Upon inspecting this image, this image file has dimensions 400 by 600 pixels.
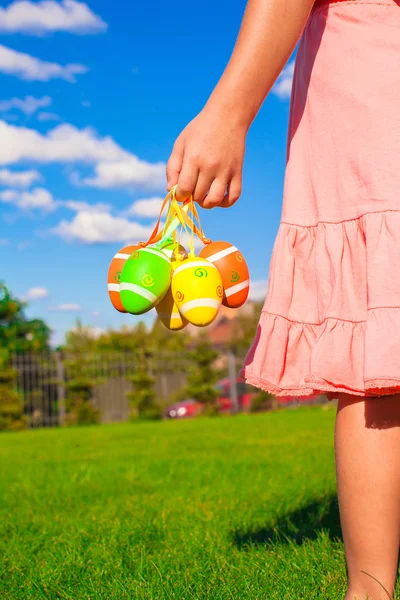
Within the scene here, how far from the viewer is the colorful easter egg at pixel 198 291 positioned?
144 centimetres

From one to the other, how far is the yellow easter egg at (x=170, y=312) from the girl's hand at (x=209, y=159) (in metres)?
0.24

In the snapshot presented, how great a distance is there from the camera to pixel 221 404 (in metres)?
17.8

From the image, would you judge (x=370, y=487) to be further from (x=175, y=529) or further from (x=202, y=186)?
(x=175, y=529)

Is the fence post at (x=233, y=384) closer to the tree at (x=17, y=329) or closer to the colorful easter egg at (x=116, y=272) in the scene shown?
the tree at (x=17, y=329)

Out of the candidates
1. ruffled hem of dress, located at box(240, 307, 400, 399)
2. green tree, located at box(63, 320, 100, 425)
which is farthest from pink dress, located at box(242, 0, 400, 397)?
green tree, located at box(63, 320, 100, 425)

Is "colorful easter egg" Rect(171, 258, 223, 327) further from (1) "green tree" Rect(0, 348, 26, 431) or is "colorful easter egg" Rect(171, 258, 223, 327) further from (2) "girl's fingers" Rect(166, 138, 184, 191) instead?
(1) "green tree" Rect(0, 348, 26, 431)

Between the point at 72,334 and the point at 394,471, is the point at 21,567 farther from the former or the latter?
the point at 72,334

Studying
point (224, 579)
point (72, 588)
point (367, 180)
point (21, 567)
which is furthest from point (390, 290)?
point (21, 567)

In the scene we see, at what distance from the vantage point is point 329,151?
160 cm

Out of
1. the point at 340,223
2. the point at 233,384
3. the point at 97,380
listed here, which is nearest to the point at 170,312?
the point at 340,223

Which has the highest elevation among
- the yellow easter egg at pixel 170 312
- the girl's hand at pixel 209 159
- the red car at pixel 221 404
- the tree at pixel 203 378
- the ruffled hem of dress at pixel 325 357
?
the girl's hand at pixel 209 159

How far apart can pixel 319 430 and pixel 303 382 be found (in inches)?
266

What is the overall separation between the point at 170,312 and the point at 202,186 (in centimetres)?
31

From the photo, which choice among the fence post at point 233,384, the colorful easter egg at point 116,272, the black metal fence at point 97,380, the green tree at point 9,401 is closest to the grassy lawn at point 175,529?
the colorful easter egg at point 116,272
